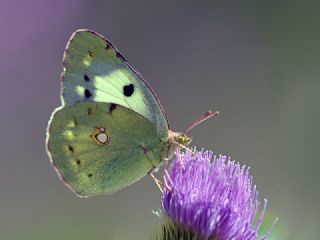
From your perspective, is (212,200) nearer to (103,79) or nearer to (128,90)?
(128,90)

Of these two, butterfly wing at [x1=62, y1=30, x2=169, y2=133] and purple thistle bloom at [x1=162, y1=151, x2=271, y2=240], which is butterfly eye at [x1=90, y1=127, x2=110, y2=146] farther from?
purple thistle bloom at [x1=162, y1=151, x2=271, y2=240]

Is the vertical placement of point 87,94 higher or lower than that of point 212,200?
higher

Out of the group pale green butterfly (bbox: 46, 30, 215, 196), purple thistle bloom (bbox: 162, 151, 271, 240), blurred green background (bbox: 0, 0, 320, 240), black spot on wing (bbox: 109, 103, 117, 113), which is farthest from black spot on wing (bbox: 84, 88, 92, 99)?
blurred green background (bbox: 0, 0, 320, 240)

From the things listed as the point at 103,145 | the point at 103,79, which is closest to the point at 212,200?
the point at 103,145

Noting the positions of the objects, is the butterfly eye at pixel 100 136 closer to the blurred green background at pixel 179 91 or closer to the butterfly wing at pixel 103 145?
the butterfly wing at pixel 103 145

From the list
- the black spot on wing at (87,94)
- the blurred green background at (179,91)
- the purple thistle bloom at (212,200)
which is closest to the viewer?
the purple thistle bloom at (212,200)

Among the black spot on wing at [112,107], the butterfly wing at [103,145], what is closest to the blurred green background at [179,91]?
the butterfly wing at [103,145]

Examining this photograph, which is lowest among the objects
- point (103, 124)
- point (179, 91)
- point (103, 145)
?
point (103, 145)

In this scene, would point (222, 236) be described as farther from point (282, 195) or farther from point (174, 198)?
point (282, 195)
